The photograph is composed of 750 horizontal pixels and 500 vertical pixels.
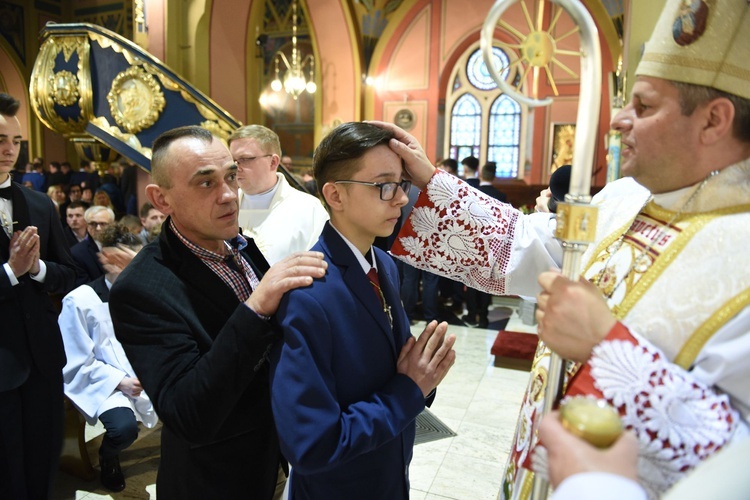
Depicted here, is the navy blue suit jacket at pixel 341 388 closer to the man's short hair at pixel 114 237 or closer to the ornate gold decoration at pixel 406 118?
the man's short hair at pixel 114 237

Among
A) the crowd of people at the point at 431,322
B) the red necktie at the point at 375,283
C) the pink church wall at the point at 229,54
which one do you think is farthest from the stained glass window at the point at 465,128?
the red necktie at the point at 375,283

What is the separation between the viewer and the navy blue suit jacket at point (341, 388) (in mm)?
1095

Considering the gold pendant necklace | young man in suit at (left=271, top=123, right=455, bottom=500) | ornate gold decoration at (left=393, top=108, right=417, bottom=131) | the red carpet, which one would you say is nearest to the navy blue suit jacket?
young man in suit at (left=271, top=123, right=455, bottom=500)

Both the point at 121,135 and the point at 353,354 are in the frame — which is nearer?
the point at 353,354

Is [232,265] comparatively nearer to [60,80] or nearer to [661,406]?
[661,406]

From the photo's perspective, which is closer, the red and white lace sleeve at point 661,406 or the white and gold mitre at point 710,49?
the red and white lace sleeve at point 661,406

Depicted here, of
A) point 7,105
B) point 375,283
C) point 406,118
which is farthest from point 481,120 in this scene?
point 375,283

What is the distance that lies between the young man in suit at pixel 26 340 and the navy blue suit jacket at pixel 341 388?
5.07ft

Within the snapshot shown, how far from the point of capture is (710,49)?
95cm

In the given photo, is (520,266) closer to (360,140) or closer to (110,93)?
(360,140)

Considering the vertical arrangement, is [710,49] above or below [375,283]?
above

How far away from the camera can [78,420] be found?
2.91 meters

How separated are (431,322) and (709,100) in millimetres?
703

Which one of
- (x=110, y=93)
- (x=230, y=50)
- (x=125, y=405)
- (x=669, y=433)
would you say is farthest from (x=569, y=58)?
(x=669, y=433)
